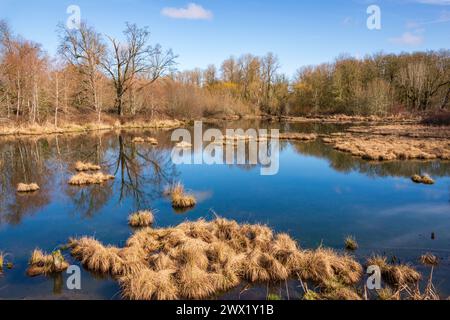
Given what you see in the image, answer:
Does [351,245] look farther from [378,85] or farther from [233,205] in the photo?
[378,85]

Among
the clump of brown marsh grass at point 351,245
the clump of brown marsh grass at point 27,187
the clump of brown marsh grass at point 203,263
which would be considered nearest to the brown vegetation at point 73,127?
the clump of brown marsh grass at point 27,187

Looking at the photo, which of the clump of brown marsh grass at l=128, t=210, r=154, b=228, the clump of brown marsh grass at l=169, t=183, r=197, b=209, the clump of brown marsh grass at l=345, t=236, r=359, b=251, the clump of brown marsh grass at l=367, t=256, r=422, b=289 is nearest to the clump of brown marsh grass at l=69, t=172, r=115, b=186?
the clump of brown marsh grass at l=169, t=183, r=197, b=209

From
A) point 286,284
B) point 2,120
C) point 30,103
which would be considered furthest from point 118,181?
point 30,103

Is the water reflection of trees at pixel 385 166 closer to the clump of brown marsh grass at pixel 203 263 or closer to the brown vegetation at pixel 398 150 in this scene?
the brown vegetation at pixel 398 150

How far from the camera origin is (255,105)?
234 ft

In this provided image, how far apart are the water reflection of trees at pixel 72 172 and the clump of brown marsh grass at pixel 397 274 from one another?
7.66 meters

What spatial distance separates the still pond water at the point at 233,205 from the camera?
7.82 meters

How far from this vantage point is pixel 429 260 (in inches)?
292

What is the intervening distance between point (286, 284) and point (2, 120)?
33359 millimetres
